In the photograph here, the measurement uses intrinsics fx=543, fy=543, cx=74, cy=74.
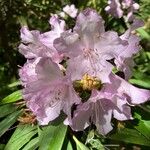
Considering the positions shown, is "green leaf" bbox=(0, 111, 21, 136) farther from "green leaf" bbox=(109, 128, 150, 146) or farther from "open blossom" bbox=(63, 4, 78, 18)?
"open blossom" bbox=(63, 4, 78, 18)

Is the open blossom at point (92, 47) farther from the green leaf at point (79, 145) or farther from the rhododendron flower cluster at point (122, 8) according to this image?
the rhododendron flower cluster at point (122, 8)

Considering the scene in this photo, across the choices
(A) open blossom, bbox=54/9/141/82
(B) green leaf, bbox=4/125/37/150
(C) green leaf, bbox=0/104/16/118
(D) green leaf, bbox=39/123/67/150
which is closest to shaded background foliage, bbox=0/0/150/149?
(C) green leaf, bbox=0/104/16/118

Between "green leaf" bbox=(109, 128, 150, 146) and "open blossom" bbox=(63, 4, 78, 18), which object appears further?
"open blossom" bbox=(63, 4, 78, 18)

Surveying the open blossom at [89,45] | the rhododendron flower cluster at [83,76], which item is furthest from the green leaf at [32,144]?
the open blossom at [89,45]

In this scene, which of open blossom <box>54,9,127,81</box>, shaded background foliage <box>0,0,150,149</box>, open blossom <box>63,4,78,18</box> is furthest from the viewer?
open blossom <box>63,4,78,18</box>

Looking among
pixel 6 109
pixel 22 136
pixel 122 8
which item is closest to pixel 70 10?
pixel 122 8

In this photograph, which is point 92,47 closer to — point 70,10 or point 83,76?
point 83,76
